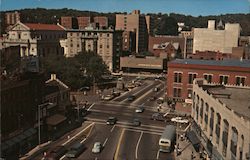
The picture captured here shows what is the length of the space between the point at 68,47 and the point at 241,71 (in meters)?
45.3

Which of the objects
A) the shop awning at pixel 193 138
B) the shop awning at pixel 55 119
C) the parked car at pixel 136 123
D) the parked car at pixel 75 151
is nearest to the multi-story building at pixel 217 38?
the parked car at pixel 136 123

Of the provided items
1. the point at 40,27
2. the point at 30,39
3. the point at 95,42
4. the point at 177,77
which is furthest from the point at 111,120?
the point at 95,42

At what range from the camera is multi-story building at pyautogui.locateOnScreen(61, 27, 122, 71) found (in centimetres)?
7488

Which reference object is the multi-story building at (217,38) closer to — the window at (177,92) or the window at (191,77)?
the window at (177,92)

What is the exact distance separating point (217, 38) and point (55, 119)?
244 feet

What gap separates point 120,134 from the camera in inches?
1281

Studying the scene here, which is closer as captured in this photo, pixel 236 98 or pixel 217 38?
pixel 236 98

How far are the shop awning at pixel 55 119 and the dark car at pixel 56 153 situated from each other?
5.70 metres

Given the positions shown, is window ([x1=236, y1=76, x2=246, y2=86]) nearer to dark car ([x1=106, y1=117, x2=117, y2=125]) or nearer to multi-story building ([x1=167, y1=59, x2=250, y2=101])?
multi-story building ([x1=167, y1=59, x2=250, y2=101])

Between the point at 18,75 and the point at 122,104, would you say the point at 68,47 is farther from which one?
the point at 18,75

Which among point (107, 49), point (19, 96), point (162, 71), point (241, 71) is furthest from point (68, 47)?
point (19, 96)

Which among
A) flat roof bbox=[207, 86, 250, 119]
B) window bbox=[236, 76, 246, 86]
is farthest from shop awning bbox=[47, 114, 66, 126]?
window bbox=[236, 76, 246, 86]

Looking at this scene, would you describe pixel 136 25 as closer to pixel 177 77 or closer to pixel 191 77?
pixel 177 77

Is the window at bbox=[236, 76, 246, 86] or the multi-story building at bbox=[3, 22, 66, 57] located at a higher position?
the multi-story building at bbox=[3, 22, 66, 57]
